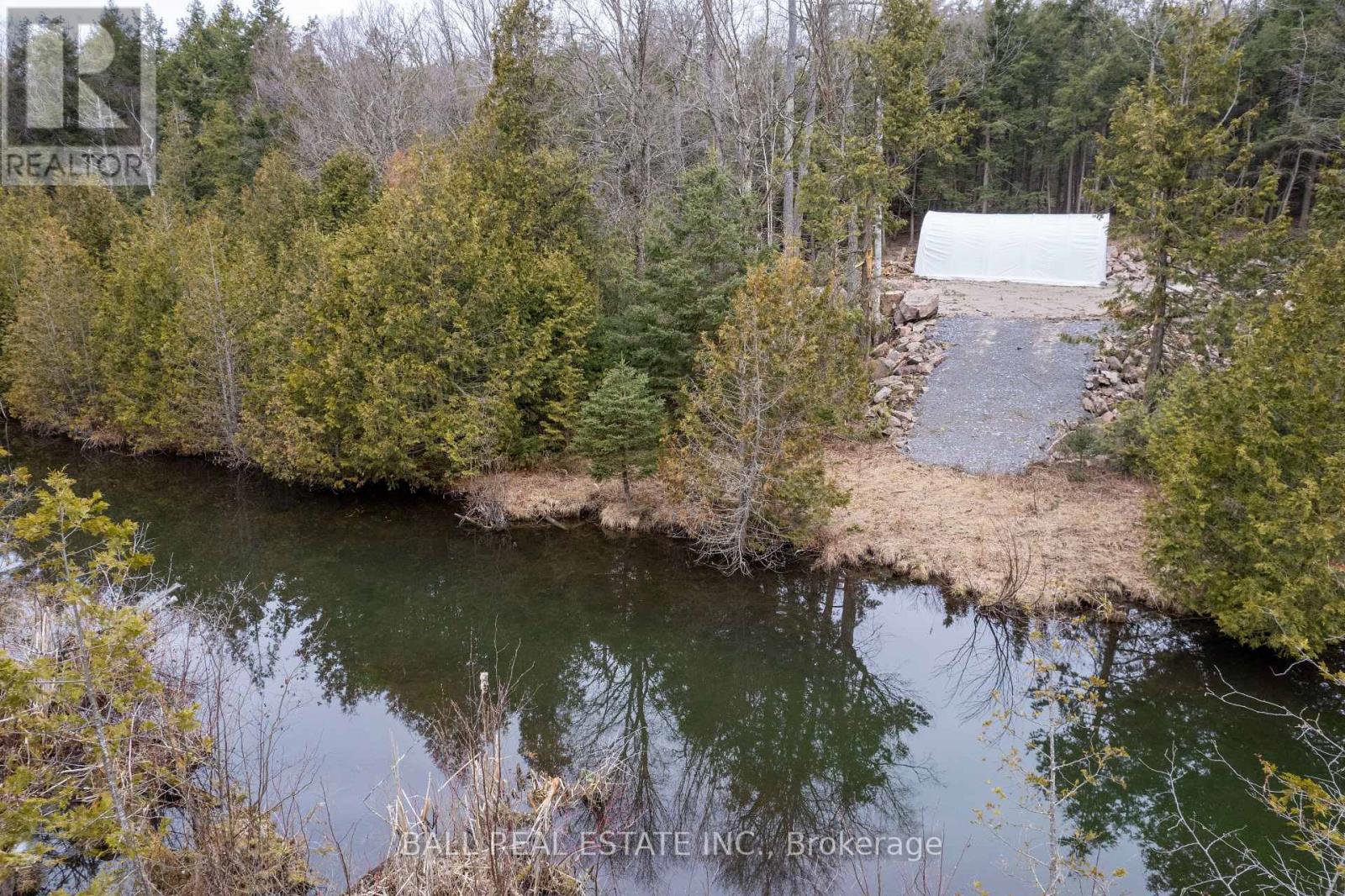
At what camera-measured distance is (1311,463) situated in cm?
1145

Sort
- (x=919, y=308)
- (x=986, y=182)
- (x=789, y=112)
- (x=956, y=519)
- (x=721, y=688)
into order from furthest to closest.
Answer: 1. (x=986, y=182)
2. (x=919, y=308)
3. (x=789, y=112)
4. (x=956, y=519)
5. (x=721, y=688)

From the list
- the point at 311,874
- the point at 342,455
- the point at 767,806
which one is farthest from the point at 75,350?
the point at 767,806

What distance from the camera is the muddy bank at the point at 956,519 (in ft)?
47.6

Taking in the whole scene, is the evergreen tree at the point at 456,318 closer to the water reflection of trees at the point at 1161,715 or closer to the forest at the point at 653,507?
the forest at the point at 653,507

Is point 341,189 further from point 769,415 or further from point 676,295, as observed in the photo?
point 769,415

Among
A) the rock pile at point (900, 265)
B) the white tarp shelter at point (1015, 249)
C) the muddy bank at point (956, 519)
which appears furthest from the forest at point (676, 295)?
the rock pile at point (900, 265)

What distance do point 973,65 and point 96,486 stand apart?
37479 mm

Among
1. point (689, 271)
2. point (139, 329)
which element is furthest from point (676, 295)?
point (139, 329)

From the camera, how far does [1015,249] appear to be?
3142 centimetres

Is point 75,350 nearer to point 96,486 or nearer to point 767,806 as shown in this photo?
point 96,486

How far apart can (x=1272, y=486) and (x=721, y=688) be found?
8.24 m

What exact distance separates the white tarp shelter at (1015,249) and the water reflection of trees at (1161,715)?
19914mm

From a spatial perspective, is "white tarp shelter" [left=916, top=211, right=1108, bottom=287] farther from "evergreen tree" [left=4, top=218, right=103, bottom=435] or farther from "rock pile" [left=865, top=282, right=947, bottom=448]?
"evergreen tree" [left=4, top=218, right=103, bottom=435]

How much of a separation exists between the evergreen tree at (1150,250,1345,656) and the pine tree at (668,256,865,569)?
220 inches
